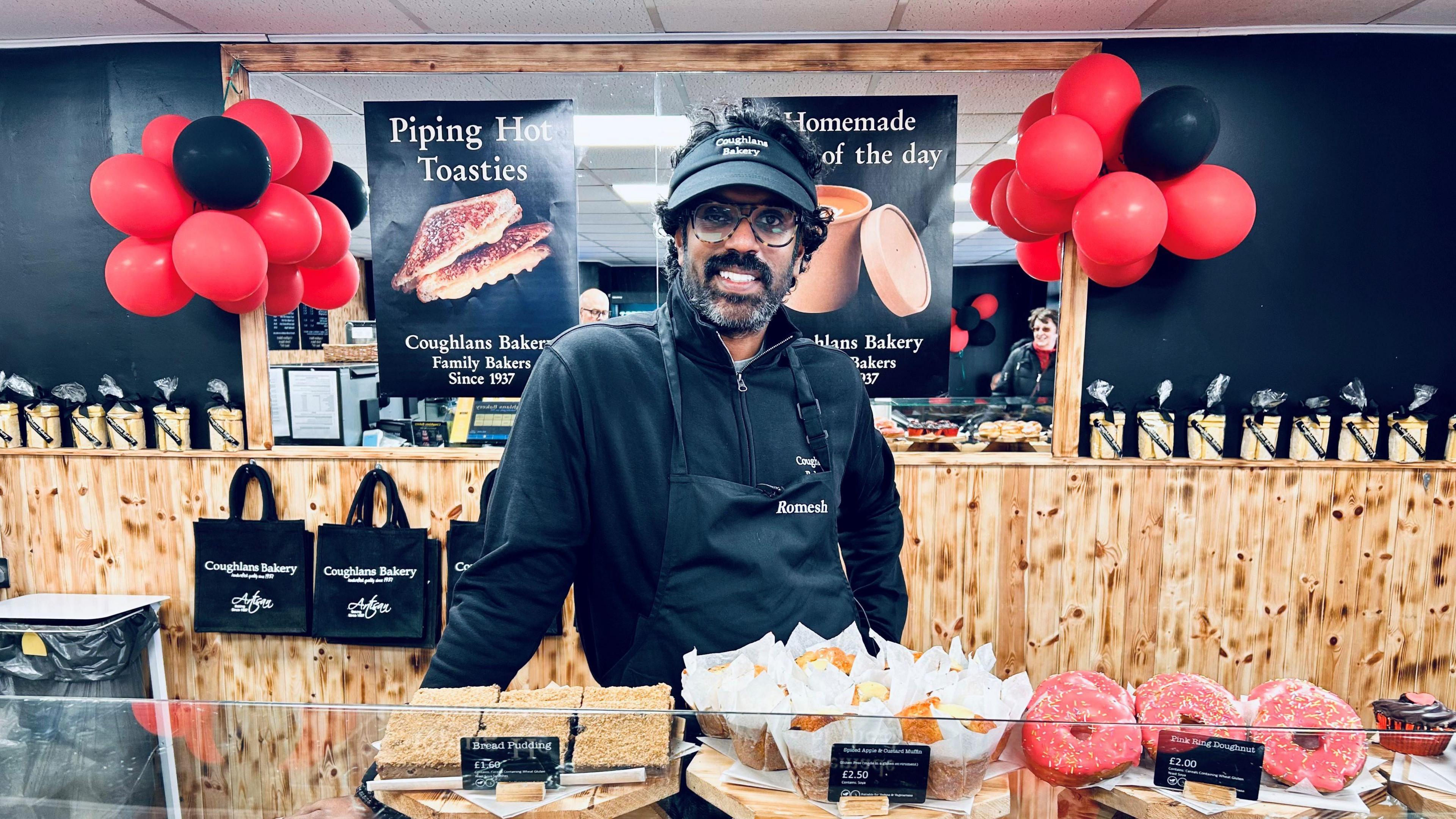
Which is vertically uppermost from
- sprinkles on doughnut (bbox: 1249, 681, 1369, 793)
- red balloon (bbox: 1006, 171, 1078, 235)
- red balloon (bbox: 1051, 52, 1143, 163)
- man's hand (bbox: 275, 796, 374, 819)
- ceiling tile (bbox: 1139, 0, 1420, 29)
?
ceiling tile (bbox: 1139, 0, 1420, 29)

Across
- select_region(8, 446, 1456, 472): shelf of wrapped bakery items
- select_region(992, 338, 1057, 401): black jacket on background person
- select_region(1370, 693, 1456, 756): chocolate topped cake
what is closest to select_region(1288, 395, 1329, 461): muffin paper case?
select_region(8, 446, 1456, 472): shelf of wrapped bakery items

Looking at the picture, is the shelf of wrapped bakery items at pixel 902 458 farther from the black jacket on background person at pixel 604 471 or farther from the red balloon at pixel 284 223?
the black jacket on background person at pixel 604 471

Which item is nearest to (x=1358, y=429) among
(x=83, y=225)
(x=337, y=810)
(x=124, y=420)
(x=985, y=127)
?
(x=985, y=127)

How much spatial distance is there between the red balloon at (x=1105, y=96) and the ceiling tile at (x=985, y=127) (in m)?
1.29

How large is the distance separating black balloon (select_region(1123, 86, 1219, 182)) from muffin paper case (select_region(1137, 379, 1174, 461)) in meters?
0.87

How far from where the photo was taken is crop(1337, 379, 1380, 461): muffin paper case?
8.74 ft

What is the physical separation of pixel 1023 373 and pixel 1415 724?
6252 mm

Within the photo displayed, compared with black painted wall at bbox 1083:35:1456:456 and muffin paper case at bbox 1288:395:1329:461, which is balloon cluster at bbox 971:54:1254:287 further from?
muffin paper case at bbox 1288:395:1329:461

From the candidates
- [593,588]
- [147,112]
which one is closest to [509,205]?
[147,112]

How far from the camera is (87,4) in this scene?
8.05ft

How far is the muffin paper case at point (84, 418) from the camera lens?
2768 millimetres

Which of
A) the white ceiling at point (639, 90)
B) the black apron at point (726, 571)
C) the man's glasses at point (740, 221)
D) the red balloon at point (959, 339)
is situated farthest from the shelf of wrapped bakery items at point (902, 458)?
the red balloon at point (959, 339)

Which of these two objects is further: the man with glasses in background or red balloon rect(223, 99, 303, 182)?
Result: red balloon rect(223, 99, 303, 182)

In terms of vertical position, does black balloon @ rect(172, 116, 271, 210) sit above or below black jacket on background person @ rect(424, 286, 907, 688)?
above
